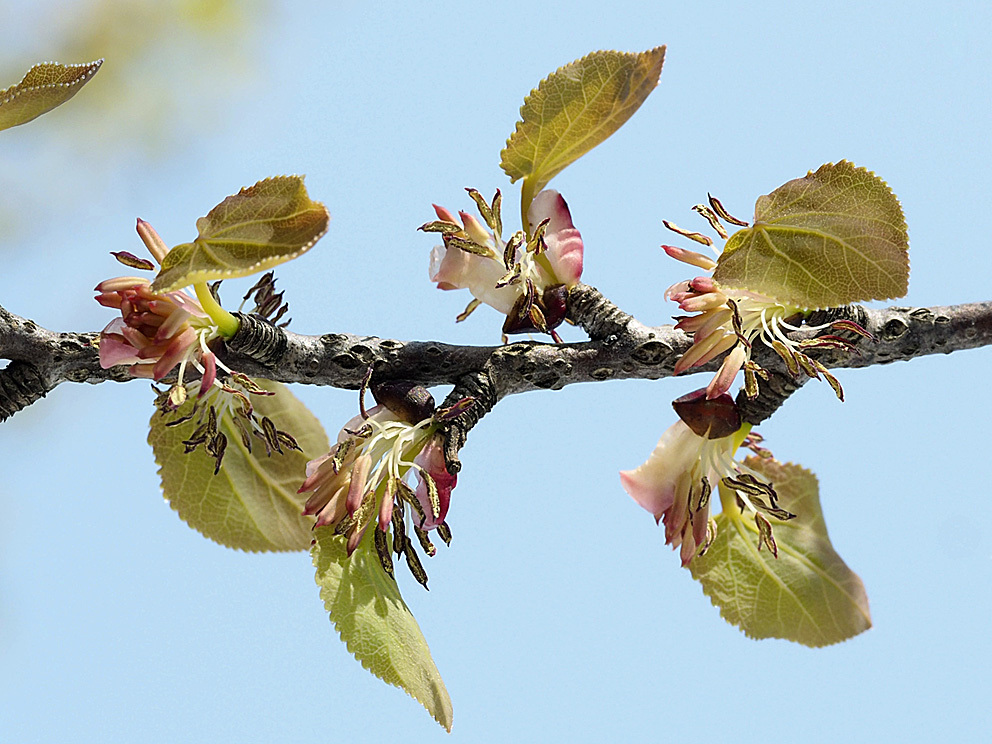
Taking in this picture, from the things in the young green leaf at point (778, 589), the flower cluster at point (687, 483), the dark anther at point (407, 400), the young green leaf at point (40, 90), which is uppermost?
the young green leaf at point (40, 90)

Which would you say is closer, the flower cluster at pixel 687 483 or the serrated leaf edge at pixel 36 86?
the serrated leaf edge at pixel 36 86

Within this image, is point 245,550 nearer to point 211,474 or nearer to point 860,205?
point 211,474

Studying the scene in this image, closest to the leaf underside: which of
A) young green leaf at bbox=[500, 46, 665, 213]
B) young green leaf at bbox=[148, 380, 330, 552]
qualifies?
young green leaf at bbox=[500, 46, 665, 213]

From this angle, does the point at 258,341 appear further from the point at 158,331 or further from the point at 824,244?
the point at 824,244

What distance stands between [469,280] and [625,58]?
0.15m

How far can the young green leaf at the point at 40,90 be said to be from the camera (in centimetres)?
47

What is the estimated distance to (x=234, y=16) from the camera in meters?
1.55

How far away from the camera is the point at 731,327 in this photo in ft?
1.70

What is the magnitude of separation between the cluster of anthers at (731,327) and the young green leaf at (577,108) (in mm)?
73

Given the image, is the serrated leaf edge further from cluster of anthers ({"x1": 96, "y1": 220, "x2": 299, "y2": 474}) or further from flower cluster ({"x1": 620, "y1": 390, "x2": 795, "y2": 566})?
flower cluster ({"x1": 620, "y1": 390, "x2": 795, "y2": 566})

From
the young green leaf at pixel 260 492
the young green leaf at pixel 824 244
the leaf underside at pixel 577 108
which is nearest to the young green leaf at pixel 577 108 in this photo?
the leaf underside at pixel 577 108

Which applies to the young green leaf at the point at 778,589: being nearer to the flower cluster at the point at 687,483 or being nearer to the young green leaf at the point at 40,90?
the flower cluster at the point at 687,483

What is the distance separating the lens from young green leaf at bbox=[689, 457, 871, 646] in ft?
2.13

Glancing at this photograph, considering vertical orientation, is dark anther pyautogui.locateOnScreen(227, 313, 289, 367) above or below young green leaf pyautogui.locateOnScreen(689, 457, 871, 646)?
above
